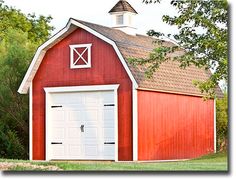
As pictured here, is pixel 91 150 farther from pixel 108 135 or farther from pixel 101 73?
pixel 101 73

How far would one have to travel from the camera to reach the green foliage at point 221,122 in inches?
477

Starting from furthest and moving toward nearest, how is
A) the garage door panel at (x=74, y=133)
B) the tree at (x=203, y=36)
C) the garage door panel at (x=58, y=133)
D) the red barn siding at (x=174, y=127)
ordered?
the garage door panel at (x=58, y=133)
the garage door panel at (x=74, y=133)
the red barn siding at (x=174, y=127)
the tree at (x=203, y=36)

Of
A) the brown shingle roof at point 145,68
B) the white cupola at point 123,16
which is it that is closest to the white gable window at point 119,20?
the white cupola at point 123,16

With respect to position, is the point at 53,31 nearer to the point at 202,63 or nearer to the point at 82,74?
the point at 82,74

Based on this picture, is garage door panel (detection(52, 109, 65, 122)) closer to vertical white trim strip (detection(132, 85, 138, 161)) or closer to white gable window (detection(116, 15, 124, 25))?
vertical white trim strip (detection(132, 85, 138, 161))

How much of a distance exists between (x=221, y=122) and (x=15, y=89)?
3.62 m

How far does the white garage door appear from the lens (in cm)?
1333

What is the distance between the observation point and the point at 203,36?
462 inches

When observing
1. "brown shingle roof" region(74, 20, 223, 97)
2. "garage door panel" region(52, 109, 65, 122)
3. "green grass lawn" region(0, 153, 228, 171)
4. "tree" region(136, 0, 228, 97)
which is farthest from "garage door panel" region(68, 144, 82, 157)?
"tree" region(136, 0, 228, 97)

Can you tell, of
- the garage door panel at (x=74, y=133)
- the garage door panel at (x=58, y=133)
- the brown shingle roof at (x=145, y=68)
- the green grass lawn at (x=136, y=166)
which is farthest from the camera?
the garage door panel at (x=58, y=133)

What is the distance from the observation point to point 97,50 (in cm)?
1345

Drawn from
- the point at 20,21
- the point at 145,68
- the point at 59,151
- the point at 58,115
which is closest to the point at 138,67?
the point at 145,68

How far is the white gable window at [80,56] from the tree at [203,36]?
1.62 meters

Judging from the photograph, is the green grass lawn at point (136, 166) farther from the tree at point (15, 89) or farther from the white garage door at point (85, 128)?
the tree at point (15, 89)
